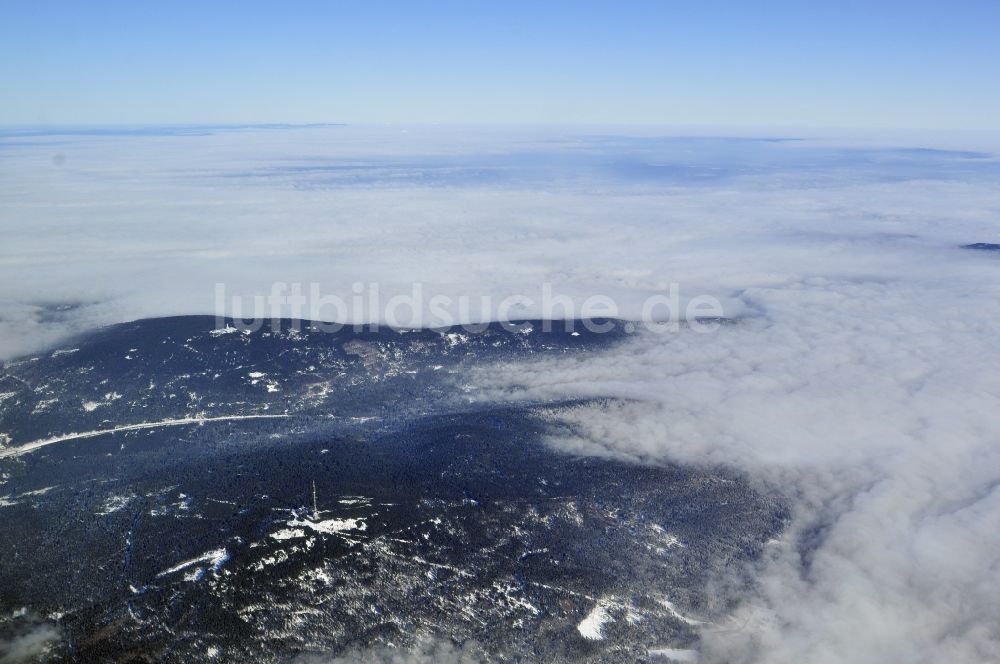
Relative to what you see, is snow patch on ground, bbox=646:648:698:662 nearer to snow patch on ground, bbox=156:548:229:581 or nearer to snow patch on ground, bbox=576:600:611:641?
snow patch on ground, bbox=576:600:611:641

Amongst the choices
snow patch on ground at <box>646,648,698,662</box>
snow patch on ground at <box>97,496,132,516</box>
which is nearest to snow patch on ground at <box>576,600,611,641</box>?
snow patch on ground at <box>646,648,698,662</box>

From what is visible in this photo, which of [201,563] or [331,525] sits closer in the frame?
[201,563]

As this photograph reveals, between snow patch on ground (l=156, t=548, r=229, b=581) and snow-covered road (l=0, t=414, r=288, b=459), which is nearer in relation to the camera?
snow patch on ground (l=156, t=548, r=229, b=581)

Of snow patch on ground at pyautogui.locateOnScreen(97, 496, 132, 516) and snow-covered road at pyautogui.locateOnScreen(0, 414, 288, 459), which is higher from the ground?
snow-covered road at pyautogui.locateOnScreen(0, 414, 288, 459)

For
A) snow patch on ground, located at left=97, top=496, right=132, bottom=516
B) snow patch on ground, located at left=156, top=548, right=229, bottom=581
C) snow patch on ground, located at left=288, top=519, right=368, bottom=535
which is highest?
snow patch on ground, located at left=97, top=496, right=132, bottom=516

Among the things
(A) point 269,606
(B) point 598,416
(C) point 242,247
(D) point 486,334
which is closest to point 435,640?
(A) point 269,606

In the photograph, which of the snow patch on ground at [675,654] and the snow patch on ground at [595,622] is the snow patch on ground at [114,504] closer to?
the snow patch on ground at [595,622]

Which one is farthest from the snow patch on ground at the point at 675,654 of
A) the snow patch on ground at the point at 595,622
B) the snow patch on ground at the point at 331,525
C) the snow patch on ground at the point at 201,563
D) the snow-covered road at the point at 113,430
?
the snow-covered road at the point at 113,430

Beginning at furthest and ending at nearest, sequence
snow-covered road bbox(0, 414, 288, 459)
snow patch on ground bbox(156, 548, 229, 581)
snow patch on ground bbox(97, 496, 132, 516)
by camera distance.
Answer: snow-covered road bbox(0, 414, 288, 459) → snow patch on ground bbox(97, 496, 132, 516) → snow patch on ground bbox(156, 548, 229, 581)

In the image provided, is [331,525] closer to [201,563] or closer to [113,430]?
[201,563]

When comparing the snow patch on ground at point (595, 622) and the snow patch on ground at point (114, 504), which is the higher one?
the snow patch on ground at point (114, 504)

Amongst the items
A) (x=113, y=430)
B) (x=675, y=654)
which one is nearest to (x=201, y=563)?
(x=113, y=430)

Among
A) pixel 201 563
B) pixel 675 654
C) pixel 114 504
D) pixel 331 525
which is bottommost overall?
pixel 675 654
